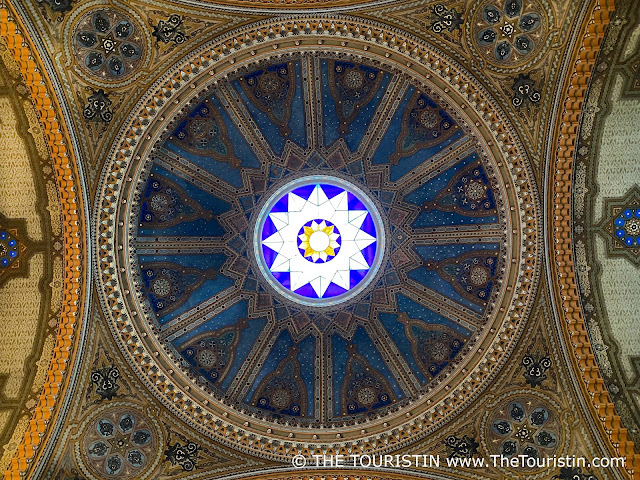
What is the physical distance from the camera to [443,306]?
59.3 feet

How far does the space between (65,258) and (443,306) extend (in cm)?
1114

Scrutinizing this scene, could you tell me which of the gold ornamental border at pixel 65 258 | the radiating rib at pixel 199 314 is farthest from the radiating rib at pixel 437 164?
the gold ornamental border at pixel 65 258

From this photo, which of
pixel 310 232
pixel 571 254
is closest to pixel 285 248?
pixel 310 232

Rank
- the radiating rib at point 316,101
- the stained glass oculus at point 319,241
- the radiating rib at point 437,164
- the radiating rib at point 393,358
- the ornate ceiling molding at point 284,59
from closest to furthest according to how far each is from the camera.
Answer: the ornate ceiling molding at point 284,59
the radiating rib at point 316,101
the radiating rib at point 437,164
the radiating rib at point 393,358
the stained glass oculus at point 319,241

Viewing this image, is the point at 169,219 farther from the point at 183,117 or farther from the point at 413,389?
the point at 413,389

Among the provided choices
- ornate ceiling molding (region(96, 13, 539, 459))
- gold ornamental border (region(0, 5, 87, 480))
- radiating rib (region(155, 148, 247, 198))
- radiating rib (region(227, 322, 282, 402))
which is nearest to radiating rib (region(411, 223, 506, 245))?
ornate ceiling molding (region(96, 13, 539, 459))

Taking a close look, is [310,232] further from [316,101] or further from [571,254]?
[571,254]

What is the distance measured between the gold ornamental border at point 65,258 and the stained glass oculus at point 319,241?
17.7ft

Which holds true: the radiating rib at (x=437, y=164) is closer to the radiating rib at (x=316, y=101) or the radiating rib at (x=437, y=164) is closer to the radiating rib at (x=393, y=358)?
the radiating rib at (x=316, y=101)

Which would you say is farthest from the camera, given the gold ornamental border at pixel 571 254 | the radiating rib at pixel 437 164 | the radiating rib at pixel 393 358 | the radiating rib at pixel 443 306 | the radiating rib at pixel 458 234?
the radiating rib at pixel 393 358

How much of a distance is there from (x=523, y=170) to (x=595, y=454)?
25.7 feet

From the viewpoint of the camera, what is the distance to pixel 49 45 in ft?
48.0

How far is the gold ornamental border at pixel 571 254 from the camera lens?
A: 1459 centimetres

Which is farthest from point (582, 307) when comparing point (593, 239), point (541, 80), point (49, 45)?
point (49, 45)
